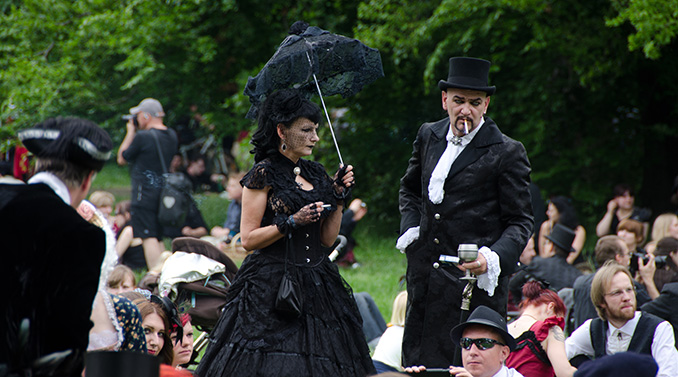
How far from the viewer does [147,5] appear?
1370 centimetres

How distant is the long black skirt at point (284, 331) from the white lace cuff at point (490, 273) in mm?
692

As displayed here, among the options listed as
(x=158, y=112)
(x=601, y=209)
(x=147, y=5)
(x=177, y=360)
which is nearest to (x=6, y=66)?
(x=147, y=5)

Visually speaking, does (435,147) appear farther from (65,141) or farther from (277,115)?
(65,141)

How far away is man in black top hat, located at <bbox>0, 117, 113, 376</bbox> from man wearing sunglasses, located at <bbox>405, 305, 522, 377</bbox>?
218 cm

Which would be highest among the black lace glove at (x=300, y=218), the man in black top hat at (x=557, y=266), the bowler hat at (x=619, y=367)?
the black lace glove at (x=300, y=218)

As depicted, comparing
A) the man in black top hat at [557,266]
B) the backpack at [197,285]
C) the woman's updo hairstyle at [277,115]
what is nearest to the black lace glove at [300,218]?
the woman's updo hairstyle at [277,115]

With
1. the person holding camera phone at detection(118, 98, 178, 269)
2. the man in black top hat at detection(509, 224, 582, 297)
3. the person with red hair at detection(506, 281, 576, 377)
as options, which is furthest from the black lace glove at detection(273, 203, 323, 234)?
the person holding camera phone at detection(118, 98, 178, 269)

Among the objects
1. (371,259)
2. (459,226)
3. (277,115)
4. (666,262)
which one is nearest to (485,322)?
(459,226)

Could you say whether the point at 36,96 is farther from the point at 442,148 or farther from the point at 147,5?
the point at 442,148

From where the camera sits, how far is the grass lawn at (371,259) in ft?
32.2

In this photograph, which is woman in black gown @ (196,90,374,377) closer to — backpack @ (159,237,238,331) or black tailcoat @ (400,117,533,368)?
black tailcoat @ (400,117,533,368)

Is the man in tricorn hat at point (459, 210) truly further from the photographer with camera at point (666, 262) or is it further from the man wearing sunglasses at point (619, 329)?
the photographer with camera at point (666, 262)

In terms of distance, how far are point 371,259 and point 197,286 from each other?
6.74 metres

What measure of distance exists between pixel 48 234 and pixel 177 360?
7.57 feet
